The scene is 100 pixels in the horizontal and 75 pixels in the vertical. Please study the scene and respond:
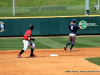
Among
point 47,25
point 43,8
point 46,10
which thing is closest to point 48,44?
point 47,25

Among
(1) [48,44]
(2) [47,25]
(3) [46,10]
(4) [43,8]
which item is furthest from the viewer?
(4) [43,8]

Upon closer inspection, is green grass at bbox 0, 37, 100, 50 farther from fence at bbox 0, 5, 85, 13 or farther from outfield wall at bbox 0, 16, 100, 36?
fence at bbox 0, 5, 85, 13

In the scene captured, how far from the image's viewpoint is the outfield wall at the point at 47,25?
22594 millimetres

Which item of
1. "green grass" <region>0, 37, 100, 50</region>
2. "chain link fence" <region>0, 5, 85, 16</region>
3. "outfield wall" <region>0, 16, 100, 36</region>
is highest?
"chain link fence" <region>0, 5, 85, 16</region>

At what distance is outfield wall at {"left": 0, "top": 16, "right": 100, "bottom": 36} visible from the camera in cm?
2259

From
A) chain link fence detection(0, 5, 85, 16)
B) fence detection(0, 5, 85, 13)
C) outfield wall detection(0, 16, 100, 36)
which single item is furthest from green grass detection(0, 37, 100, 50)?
fence detection(0, 5, 85, 13)

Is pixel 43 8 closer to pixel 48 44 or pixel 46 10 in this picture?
pixel 46 10

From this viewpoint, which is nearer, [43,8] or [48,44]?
[48,44]

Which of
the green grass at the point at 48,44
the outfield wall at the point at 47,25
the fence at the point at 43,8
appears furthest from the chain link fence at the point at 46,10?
the green grass at the point at 48,44

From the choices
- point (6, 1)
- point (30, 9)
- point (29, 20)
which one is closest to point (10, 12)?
point (30, 9)

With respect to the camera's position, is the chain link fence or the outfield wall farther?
the chain link fence

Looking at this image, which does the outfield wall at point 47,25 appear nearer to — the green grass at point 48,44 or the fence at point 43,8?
the green grass at point 48,44

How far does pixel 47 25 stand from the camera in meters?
23.0

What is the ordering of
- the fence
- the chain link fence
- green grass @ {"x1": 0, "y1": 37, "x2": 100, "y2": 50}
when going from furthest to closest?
1. the fence
2. the chain link fence
3. green grass @ {"x1": 0, "y1": 37, "x2": 100, "y2": 50}
